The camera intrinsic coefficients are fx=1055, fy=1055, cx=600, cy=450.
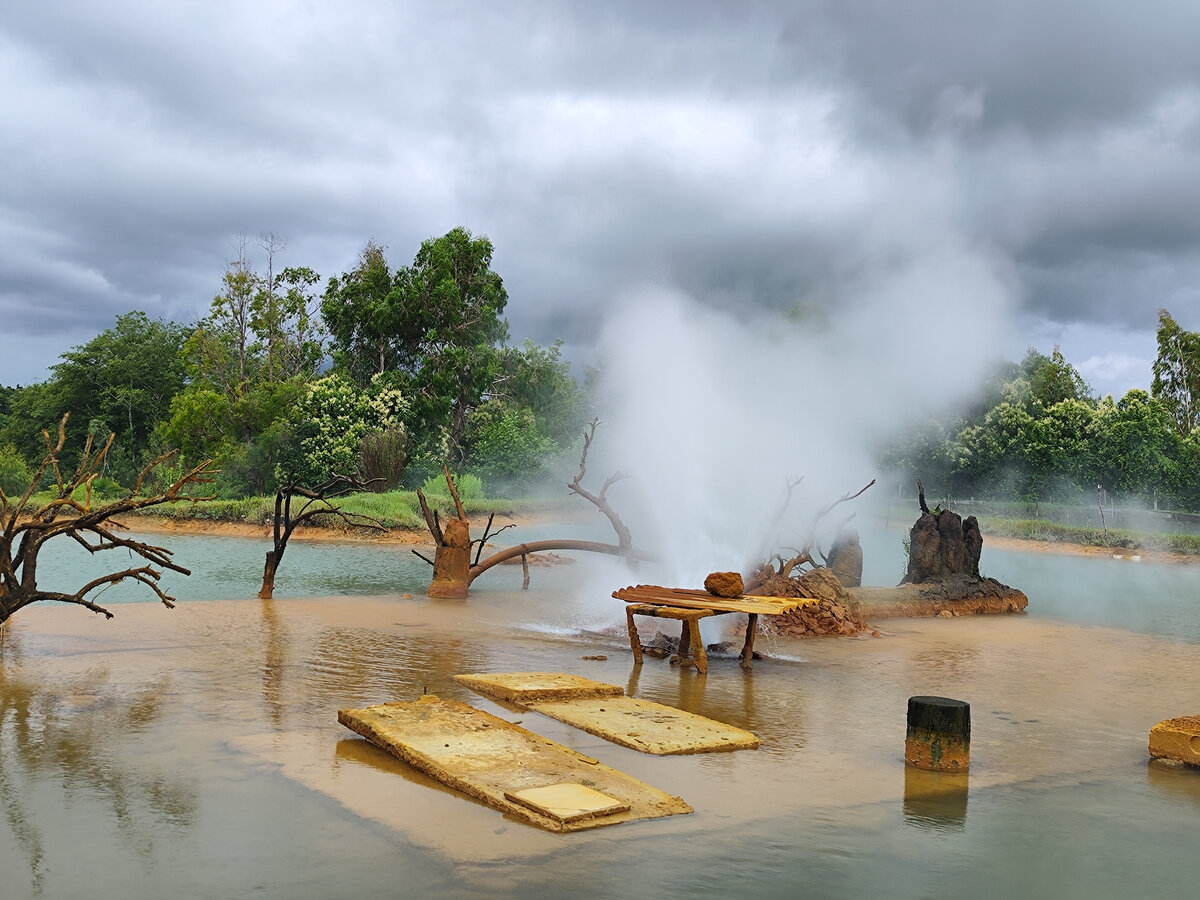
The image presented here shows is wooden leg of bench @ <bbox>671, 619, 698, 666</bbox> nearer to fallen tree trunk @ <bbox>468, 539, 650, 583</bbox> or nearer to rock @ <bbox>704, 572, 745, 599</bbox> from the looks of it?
rock @ <bbox>704, 572, 745, 599</bbox>

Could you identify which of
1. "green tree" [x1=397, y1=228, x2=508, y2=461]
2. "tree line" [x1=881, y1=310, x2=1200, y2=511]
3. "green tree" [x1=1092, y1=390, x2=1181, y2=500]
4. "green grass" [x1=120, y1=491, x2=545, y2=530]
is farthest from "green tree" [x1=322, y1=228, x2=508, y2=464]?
"green tree" [x1=1092, y1=390, x2=1181, y2=500]

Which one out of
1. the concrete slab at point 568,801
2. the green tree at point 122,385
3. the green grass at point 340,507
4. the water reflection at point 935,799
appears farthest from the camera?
the green tree at point 122,385

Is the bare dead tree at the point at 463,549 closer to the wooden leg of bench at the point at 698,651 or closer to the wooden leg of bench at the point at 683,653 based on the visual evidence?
the wooden leg of bench at the point at 683,653

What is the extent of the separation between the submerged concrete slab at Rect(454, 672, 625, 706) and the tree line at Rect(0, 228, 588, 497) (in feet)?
74.4

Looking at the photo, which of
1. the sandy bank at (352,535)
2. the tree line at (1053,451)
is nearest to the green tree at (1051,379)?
the tree line at (1053,451)

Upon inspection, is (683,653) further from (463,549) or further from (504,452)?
(504,452)

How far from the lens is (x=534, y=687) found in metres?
8.75

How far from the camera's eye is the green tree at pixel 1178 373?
48.8 m

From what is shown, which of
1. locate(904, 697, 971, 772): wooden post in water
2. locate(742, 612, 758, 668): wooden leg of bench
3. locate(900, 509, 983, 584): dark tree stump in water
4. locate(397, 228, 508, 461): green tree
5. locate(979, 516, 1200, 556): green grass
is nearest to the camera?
locate(904, 697, 971, 772): wooden post in water

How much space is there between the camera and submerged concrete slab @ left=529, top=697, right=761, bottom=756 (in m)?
7.33

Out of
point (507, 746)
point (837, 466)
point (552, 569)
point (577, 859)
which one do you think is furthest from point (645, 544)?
point (577, 859)

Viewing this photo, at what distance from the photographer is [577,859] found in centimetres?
506

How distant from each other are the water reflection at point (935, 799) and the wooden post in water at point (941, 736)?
0.07 meters

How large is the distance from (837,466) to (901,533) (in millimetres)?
11469
